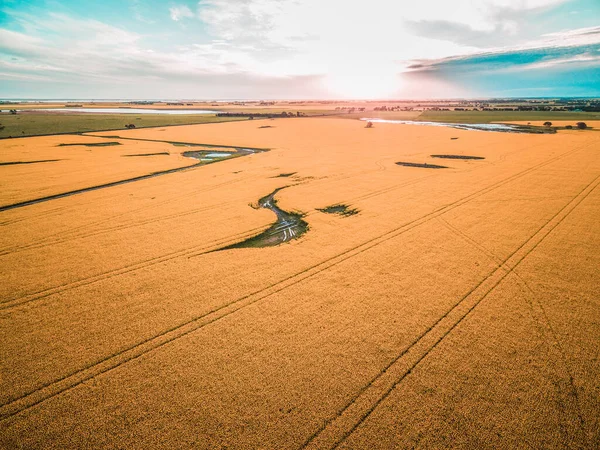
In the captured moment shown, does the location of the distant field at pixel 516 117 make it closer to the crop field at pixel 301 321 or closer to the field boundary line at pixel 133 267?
the crop field at pixel 301 321

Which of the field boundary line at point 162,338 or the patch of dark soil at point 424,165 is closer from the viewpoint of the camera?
the field boundary line at point 162,338

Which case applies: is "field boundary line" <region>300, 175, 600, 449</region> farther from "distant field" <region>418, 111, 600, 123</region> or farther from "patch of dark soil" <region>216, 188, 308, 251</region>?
"distant field" <region>418, 111, 600, 123</region>

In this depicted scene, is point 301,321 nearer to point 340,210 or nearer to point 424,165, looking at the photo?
point 340,210

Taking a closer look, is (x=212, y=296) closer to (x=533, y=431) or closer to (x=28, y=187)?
(x=533, y=431)

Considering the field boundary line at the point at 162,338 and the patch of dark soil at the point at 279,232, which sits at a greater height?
the patch of dark soil at the point at 279,232

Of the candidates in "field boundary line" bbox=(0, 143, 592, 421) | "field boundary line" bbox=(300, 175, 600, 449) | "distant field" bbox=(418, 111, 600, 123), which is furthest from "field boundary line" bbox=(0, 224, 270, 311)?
"distant field" bbox=(418, 111, 600, 123)

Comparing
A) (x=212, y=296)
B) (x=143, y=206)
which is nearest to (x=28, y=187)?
(x=143, y=206)

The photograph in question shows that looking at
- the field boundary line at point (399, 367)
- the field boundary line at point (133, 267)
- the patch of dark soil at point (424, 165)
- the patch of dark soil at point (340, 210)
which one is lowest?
the field boundary line at point (399, 367)

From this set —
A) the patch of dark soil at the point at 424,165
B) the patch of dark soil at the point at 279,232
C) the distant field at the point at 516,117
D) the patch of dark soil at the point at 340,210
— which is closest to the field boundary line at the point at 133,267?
the patch of dark soil at the point at 279,232
